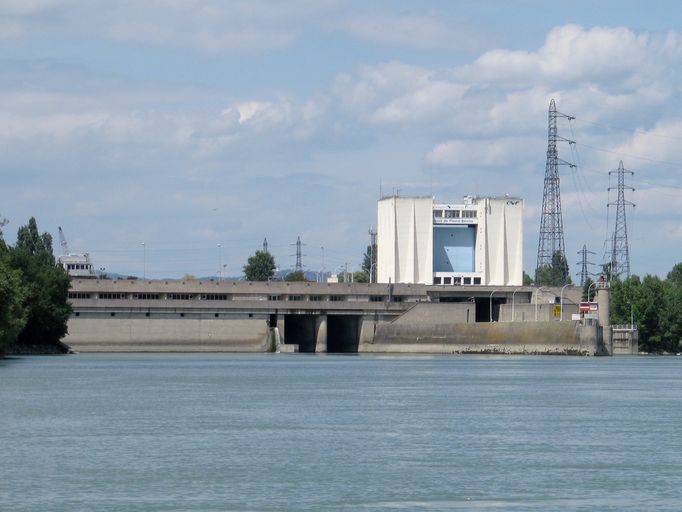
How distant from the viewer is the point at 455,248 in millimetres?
176625

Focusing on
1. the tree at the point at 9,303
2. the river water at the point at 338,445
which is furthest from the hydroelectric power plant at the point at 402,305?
the river water at the point at 338,445

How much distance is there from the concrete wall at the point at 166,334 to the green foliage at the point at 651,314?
43.7 metres

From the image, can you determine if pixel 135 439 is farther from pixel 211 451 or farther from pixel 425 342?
pixel 425 342

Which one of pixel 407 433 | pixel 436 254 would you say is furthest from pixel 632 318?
pixel 407 433

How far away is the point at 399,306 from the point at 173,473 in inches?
4831

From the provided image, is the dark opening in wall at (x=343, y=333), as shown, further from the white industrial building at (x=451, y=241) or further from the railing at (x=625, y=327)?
the railing at (x=625, y=327)

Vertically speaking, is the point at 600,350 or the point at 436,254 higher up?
the point at 436,254

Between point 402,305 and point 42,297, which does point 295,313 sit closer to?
point 402,305

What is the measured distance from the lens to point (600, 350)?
480 ft

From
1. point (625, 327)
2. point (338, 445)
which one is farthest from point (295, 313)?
point (338, 445)

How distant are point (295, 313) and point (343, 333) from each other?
11.9m

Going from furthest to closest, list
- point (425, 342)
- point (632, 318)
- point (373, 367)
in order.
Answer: point (632, 318) < point (425, 342) < point (373, 367)

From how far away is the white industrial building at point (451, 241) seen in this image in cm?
17275

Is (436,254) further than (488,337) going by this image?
Yes
